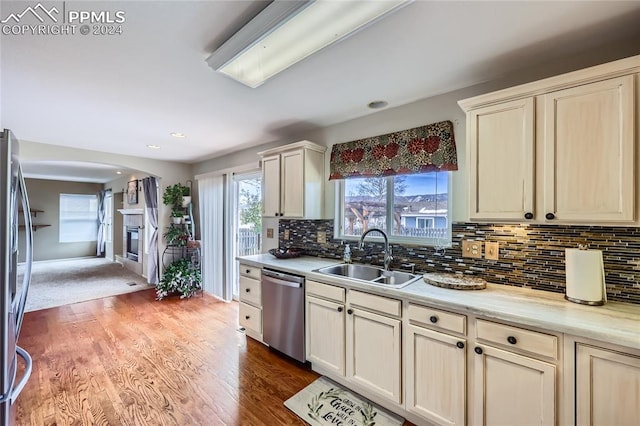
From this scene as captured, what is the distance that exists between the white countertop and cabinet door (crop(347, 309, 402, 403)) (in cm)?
22

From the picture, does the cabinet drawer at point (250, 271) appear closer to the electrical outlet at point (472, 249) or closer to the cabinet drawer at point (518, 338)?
the electrical outlet at point (472, 249)

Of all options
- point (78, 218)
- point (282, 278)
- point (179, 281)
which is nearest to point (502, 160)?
point (282, 278)

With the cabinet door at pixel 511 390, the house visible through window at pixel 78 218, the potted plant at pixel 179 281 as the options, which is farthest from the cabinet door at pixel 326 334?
the house visible through window at pixel 78 218

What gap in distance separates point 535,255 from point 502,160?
680 mm

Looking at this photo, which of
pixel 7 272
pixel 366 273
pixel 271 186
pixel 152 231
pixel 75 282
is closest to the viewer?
pixel 7 272

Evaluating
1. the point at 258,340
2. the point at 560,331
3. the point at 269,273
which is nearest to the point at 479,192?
the point at 560,331

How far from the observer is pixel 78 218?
8.08 metres

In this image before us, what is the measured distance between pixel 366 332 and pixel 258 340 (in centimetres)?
145

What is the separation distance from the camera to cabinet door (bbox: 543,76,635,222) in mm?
1345

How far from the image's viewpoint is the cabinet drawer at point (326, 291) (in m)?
2.12

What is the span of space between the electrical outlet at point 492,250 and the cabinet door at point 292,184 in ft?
5.39

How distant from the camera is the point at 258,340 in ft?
9.54

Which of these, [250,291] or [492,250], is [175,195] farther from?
[492,250]

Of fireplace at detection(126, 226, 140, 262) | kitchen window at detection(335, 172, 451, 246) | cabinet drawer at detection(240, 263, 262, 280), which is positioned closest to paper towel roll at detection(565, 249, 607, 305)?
kitchen window at detection(335, 172, 451, 246)
